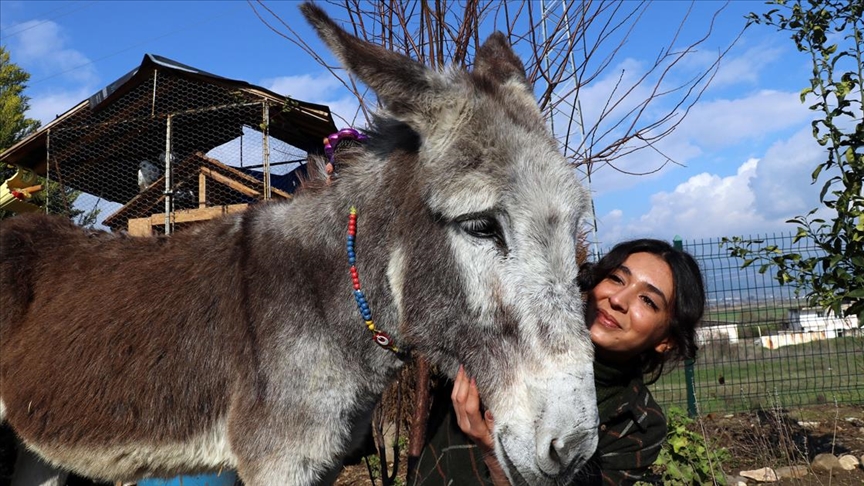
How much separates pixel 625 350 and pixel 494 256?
1.03 metres

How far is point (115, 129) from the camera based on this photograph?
7.48m

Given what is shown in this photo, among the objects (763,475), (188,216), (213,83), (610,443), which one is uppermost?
(213,83)

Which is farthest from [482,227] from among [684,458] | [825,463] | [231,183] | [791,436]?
[231,183]

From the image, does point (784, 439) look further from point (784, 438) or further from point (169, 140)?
point (169, 140)

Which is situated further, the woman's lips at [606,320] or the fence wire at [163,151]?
the fence wire at [163,151]

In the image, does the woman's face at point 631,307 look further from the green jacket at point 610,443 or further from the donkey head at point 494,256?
the donkey head at point 494,256

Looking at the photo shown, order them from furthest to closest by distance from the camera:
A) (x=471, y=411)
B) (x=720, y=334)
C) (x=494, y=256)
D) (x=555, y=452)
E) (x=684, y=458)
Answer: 1. (x=720, y=334)
2. (x=684, y=458)
3. (x=471, y=411)
4. (x=494, y=256)
5. (x=555, y=452)

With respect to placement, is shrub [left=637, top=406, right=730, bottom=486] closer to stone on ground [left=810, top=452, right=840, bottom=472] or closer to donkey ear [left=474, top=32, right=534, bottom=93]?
stone on ground [left=810, top=452, right=840, bottom=472]

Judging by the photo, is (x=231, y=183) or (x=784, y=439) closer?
(x=784, y=439)

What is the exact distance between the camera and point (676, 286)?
250 cm

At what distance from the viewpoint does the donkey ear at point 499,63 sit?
2377 mm

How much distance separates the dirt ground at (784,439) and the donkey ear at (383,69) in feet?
11.7

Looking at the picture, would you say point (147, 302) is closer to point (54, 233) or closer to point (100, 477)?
point (100, 477)

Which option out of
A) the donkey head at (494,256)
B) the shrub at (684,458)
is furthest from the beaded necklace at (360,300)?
the shrub at (684,458)
